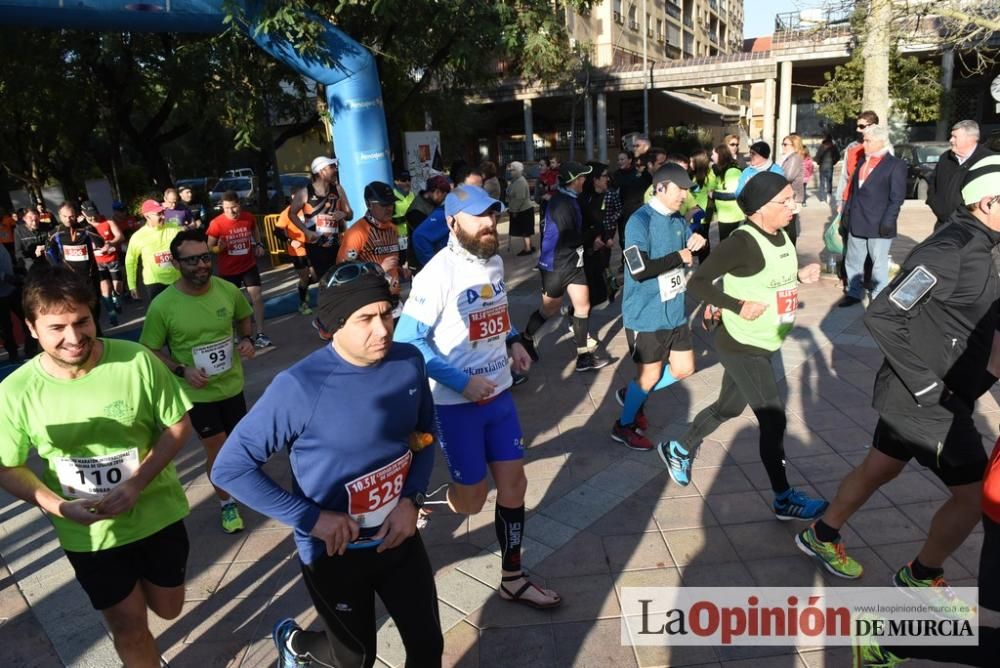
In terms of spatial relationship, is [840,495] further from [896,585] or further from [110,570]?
[110,570]

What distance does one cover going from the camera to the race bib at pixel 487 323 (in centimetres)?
315

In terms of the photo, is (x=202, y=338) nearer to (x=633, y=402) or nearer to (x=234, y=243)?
(x=633, y=402)

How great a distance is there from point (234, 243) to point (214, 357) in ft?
14.0

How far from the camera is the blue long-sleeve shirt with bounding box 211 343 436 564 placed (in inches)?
83.3

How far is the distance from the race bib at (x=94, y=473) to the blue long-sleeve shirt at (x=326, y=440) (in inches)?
24.0

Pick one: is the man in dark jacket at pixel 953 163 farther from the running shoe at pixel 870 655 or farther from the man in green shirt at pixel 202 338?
the man in green shirt at pixel 202 338

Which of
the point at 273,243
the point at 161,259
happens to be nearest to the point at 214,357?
the point at 161,259

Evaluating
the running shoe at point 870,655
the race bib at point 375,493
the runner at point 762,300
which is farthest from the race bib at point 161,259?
the running shoe at point 870,655

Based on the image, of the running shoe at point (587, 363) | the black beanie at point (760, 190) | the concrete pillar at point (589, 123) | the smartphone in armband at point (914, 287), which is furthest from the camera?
the concrete pillar at point (589, 123)

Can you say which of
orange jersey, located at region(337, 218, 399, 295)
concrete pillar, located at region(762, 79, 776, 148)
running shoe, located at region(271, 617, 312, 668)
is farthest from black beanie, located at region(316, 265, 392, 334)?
concrete pillar, located at region(762, 79, 776, 148)

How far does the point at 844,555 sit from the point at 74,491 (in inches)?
134

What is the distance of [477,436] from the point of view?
3.16 metres

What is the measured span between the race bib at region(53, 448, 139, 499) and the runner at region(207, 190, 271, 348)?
5.28m

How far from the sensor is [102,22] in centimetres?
777
